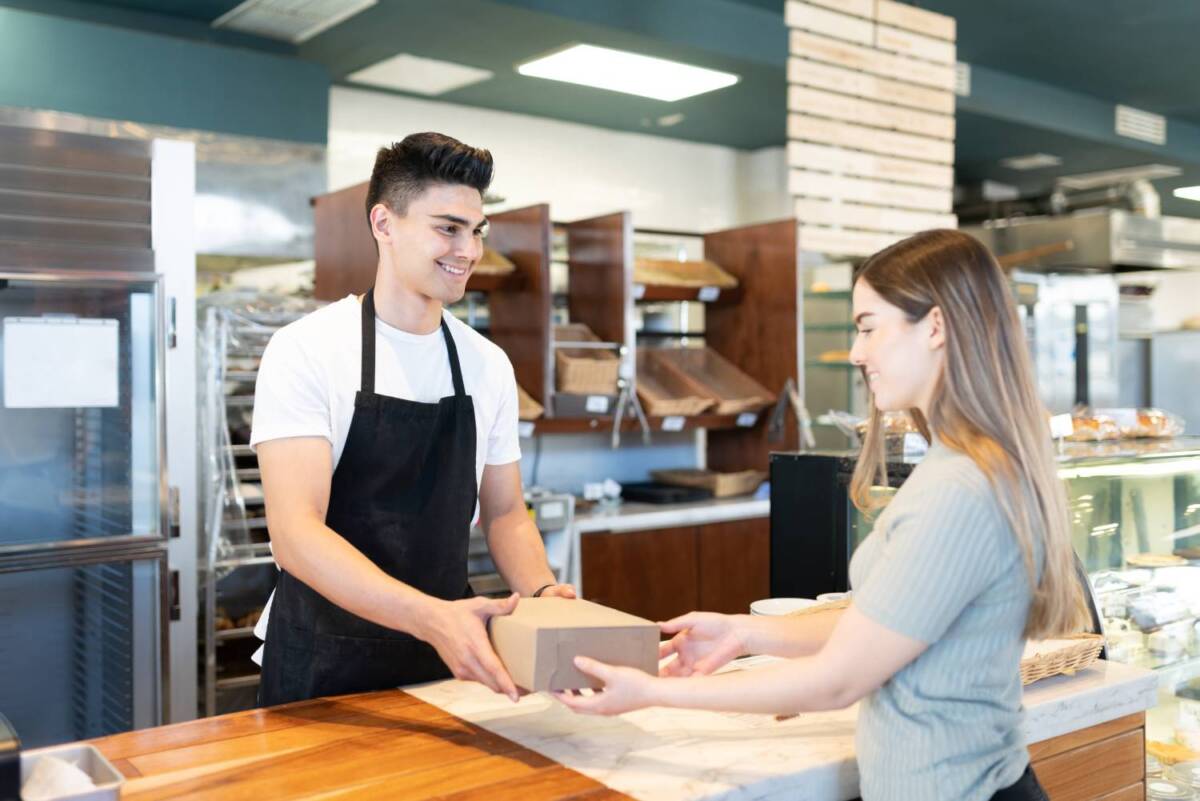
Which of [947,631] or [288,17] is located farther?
[288,17]

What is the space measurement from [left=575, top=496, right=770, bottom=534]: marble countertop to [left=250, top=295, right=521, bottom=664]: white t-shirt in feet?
7.97

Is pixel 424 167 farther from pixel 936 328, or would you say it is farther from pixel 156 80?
pixel 156 80

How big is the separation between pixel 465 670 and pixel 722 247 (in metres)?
4.39

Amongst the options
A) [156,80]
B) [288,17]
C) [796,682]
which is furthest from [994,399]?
[156,80]

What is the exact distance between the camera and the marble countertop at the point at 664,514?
4.68 meters

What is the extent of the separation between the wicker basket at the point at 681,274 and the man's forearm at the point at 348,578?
344cm

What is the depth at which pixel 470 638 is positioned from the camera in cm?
155

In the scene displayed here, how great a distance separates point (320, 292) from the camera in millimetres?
4465

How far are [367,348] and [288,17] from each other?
138 inches

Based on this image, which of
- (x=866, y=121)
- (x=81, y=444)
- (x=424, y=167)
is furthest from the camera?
(x=866, y=121)

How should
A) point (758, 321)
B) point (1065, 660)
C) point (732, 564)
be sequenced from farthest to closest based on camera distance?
1. point (758, 321)
2. point (732, 564)
3. point (1065, 660)

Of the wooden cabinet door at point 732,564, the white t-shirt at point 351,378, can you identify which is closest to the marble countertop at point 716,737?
the white t-shirt at point 351,378

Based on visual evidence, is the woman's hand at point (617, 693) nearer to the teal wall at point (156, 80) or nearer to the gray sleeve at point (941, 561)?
the gray sleeve at point (941, 561)

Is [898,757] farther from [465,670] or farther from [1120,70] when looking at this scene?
[1120,70]
